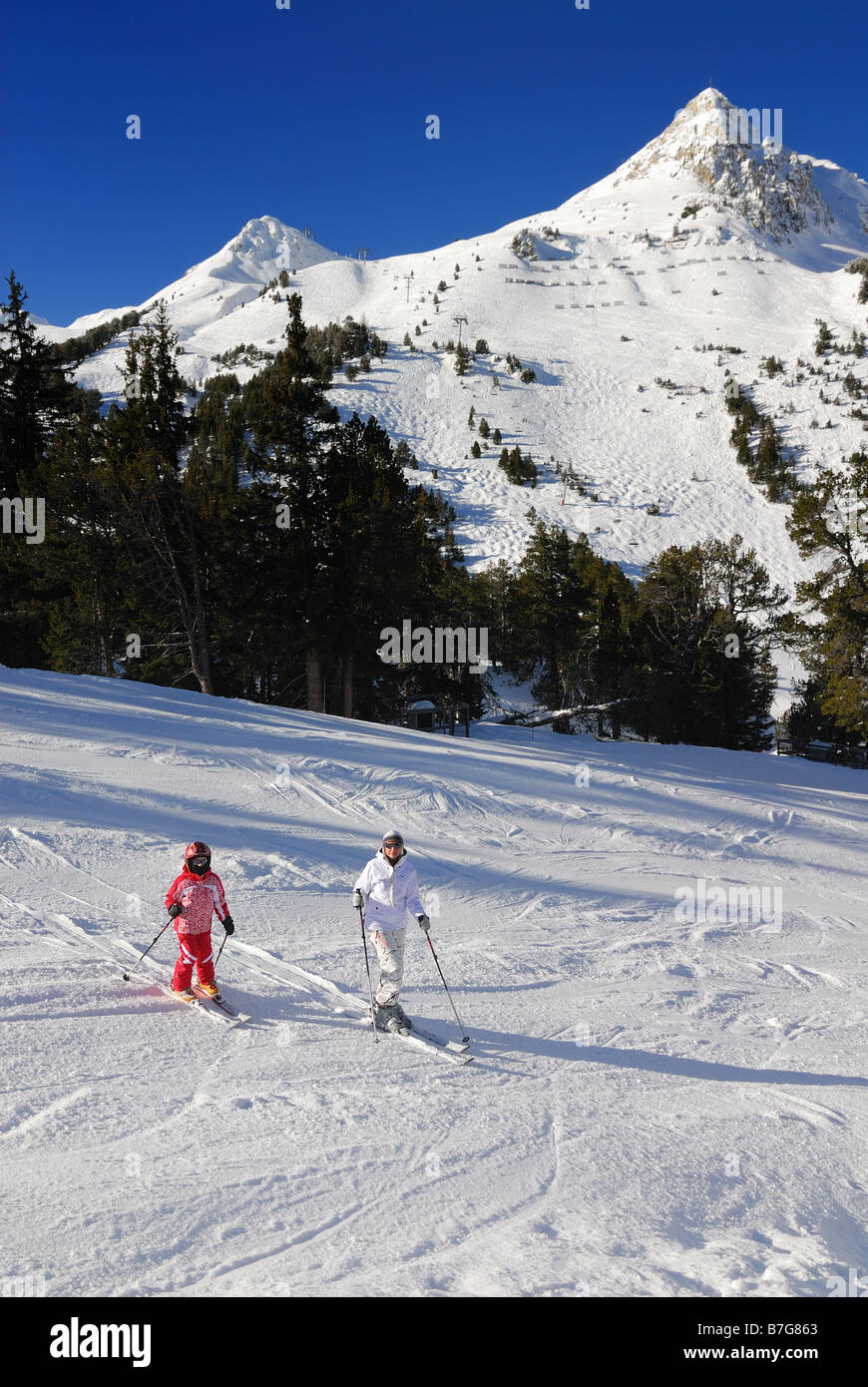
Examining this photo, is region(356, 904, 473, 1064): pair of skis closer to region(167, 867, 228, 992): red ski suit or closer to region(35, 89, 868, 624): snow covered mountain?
region(167, 867, 228, 992): red ski suit

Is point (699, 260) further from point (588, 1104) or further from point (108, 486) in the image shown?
point (588, 1104)

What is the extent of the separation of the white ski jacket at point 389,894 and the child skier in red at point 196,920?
4.15 feet

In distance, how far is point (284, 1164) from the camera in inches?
184

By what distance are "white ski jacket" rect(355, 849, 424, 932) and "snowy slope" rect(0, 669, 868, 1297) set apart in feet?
3.21

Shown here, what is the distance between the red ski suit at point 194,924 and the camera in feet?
23.1

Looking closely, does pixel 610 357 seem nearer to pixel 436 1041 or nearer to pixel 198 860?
pixel 198 860

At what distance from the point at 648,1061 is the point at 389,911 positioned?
8.46 ft

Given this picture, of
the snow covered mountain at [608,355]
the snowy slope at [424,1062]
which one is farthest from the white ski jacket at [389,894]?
the snow covered mountain at [608,355]

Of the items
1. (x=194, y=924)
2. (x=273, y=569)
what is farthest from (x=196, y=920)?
(x=273, y=569)

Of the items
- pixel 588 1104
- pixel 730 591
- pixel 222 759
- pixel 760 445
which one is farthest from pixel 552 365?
pixel 588 1104

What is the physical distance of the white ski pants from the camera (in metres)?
6.85

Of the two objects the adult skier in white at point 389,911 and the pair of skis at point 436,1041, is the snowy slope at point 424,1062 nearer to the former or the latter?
the pair of skis at point 436,1041

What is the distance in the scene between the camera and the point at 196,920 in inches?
278
